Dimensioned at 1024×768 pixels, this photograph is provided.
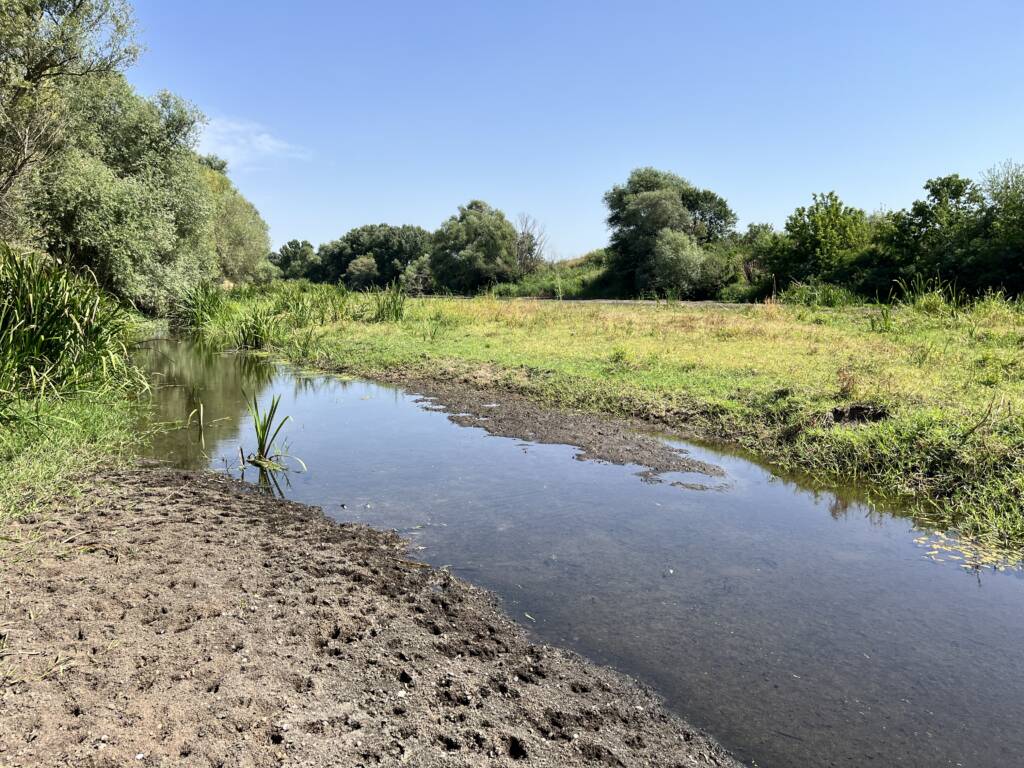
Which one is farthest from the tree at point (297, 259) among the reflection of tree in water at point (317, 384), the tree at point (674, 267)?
the reflection of tree in water at point (317, 384)

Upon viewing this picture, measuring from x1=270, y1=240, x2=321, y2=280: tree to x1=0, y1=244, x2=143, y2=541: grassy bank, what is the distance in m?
83.3

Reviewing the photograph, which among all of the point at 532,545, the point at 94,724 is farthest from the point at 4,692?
the point at 532,545

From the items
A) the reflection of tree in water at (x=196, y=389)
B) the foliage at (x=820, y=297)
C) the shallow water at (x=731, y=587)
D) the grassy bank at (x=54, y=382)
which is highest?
the foliage at (x=820, y=297)

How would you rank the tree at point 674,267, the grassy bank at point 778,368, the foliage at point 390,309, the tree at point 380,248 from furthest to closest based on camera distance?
the tree at point 380,248 < the tree at point 674,267 < the foliage at point 390,309 < the grassy bank at point 778,368

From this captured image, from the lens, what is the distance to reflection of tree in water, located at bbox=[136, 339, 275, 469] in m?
8.75

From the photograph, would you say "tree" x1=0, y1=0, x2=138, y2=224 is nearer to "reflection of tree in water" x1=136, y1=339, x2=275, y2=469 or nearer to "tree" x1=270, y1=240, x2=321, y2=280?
"reflection of tree in water" x1=136, y1=339, x2=275, y2=469

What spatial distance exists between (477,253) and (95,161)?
102 feet

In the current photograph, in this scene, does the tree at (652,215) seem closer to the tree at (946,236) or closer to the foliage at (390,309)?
the tree at (946,236)

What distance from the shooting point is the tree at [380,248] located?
78.8 m

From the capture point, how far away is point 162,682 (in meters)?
3.27

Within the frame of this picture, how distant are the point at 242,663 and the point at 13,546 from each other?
240 centimetres

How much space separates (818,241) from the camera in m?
32.7

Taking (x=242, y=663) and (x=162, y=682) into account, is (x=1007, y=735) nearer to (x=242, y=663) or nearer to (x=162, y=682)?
(x=242, y=663)

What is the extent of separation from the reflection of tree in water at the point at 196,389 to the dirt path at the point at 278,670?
146 inches
